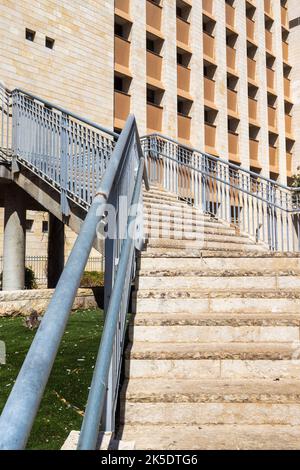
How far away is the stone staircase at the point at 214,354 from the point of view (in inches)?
105

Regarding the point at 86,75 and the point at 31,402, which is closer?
the point at 31,402

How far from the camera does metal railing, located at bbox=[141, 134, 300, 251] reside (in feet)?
25.3

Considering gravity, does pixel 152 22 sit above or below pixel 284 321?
above

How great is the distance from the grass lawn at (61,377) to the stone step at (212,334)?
0.83 metres

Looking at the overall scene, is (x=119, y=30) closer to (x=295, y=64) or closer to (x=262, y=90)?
(x=262, y=90)

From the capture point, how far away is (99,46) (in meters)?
19.3

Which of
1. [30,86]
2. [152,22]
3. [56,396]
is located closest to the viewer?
[56,396]

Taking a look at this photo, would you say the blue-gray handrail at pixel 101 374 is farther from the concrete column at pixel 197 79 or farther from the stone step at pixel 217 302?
the concrete column at pixel 197 79

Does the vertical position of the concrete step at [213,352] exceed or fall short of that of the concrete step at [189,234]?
it falls short

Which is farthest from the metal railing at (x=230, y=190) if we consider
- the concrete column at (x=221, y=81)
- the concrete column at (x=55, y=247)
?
the concrete column at (x=221, y=81)

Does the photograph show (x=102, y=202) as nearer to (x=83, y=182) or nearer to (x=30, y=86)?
(x=83, y=182)

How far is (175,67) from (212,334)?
72.7 ft
